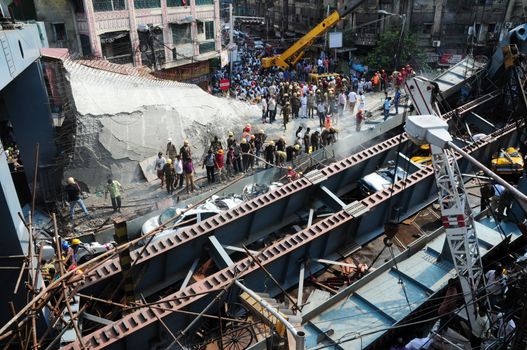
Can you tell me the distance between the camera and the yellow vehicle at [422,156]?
16.3 meters

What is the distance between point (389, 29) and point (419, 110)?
29.7m

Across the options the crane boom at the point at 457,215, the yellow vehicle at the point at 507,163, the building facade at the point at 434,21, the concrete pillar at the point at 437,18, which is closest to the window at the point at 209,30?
the building facade at the point at 434,21

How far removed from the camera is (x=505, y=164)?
15.6 metres

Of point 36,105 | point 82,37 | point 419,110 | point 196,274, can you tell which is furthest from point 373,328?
point 82,37

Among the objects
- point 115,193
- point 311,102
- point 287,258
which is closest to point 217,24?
point 311,102

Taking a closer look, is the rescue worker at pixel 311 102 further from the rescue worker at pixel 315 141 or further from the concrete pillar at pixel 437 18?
the concrete pillar at pixel 437 18

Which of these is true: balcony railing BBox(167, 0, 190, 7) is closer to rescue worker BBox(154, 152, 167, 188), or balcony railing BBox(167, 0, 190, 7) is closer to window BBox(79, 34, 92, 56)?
window BBox(79, 34, 92, 56)

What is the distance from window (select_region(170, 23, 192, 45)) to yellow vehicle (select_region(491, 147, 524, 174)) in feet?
73.2

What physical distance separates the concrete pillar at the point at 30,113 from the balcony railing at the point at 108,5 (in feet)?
42.7

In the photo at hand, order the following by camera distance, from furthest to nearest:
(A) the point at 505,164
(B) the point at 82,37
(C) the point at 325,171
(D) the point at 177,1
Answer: (D) the point at 177,1 < (B) the point at 82,37 < (A) the point at 505,164 < (C) the point at 325,171

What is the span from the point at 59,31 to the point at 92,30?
7.07 feet

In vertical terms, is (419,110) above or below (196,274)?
above

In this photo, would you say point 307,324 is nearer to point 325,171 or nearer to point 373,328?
point 373,328

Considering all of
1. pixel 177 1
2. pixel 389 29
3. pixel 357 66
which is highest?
pixel 177 1
